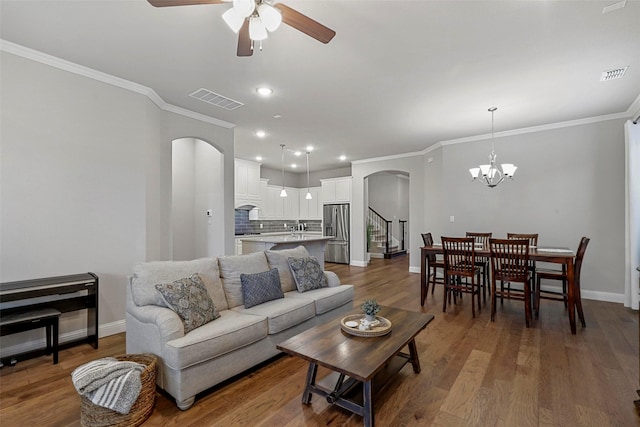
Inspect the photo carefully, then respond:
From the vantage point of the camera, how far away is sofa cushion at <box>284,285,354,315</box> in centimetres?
310

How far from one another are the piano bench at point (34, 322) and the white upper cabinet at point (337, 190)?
6633mm

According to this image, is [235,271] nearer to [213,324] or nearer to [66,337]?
[213,324]

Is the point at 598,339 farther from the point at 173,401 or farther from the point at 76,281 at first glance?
the point at 76,281

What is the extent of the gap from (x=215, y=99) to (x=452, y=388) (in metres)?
4.08

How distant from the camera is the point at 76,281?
2.86 meters

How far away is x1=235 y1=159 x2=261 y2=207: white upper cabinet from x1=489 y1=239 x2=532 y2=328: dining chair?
228 inches

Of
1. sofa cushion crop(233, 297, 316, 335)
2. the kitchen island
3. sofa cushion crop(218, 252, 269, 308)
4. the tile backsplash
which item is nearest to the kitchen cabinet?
the tile backsplash

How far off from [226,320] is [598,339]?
151 inches

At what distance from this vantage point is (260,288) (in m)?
2.90

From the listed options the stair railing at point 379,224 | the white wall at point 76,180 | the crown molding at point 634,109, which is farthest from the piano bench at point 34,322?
the stair railing at point 379,224

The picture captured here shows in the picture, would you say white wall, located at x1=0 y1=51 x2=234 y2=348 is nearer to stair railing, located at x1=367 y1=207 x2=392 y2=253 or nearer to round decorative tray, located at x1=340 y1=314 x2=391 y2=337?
round decorative tray, located at x1=340 y1=314 x2=391 y2=337

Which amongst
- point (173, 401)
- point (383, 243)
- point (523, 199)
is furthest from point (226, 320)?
point (383, 243)

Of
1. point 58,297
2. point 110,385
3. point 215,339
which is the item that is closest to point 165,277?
point 215,339

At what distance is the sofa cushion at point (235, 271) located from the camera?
2877mm
